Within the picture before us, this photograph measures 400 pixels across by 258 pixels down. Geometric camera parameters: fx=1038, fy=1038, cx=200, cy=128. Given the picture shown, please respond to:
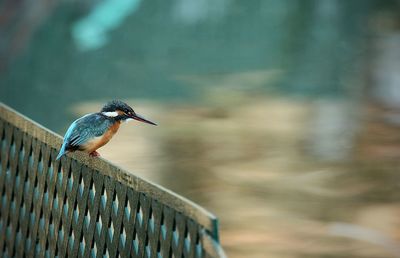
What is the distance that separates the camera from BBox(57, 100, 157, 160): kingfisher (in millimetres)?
2523

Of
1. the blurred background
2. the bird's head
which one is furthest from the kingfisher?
the blurred background

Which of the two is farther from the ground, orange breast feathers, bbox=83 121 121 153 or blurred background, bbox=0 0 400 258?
blurred background, bbox=0 0 400 258

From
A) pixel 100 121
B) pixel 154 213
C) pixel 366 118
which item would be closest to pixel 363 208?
pixel 366 118

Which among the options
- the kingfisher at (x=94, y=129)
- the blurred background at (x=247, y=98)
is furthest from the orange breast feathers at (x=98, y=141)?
the blurred background at (x=247, y=98)

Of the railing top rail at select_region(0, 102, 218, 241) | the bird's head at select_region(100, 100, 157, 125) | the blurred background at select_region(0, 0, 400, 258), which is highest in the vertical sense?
the blurred background at select_region(0, 0, 400, 258)

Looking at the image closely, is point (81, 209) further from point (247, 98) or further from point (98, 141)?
point (247, 98)

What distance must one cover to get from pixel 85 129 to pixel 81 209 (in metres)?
0.20

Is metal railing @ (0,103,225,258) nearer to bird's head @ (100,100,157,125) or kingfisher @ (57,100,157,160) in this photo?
kingfisher @ (57,100,157,160)

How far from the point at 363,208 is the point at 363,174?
24.8 inches

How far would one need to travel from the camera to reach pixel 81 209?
99.7 inches

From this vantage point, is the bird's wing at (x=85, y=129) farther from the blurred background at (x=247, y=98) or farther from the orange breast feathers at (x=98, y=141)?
the blurred background at (x=247, y=98)

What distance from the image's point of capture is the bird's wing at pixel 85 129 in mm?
2520

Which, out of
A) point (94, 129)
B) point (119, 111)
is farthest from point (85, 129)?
point (119, 111)

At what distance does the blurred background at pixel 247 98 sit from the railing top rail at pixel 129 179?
7.20ft
